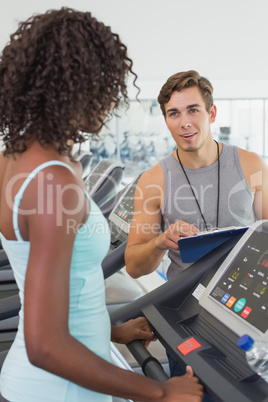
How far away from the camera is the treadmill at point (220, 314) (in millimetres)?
908

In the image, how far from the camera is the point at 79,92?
77cm

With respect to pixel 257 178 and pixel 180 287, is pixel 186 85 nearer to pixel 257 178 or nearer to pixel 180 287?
pixel 257 178

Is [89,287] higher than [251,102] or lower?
lower

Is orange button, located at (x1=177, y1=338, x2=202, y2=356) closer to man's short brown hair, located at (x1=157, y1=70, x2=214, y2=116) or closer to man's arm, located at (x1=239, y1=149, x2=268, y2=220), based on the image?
man's arm, located at (x1=239, y1=149, x2=268, y2=220)

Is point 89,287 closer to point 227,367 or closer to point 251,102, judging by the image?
point 227,367

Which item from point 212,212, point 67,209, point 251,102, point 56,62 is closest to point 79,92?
point 56,62

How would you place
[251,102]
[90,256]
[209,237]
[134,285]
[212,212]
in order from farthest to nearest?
[251,102] < [134,285] < [212,212] < [209,237] < [90,256]

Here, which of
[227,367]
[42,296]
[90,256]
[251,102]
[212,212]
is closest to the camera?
[42,296]

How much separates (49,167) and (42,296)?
0.22 metres

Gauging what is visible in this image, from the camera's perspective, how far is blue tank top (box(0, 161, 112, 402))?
0.81m

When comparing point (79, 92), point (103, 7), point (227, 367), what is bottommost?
point (227, 367)

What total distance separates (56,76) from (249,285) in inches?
25.8

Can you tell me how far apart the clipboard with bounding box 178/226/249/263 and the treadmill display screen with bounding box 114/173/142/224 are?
0.96m

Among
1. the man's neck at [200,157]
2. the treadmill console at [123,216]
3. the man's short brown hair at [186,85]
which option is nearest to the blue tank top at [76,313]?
the man's neck at [200,157]
